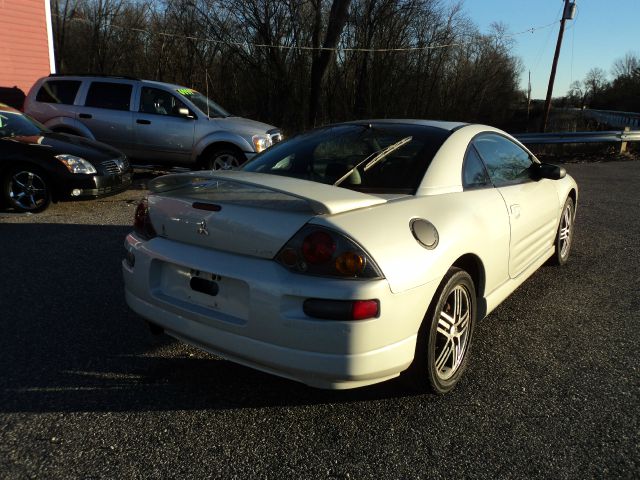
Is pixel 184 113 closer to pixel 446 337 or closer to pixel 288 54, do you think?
pixel 446 337

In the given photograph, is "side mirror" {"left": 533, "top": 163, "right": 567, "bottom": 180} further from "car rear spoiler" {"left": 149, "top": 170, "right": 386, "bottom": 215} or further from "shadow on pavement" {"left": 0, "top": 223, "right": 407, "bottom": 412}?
"shadow on pavement" {"left": 0, "top": 223, "right": 407, "bottom": 412}

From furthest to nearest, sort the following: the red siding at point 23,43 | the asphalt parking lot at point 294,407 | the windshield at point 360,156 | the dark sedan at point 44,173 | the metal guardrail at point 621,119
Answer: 1. the metal guardrail at point 621,119
2. the red siding at point 23,43
3. the dark sedan at point 44,173
4. the windshield at point 360,156
5. the asphalt parking lot at point 294,407

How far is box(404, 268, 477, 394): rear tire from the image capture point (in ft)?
8.99

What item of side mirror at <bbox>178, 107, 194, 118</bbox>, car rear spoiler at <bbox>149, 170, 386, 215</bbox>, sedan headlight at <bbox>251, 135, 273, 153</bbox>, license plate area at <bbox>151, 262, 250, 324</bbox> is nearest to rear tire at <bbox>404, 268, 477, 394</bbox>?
car rear spoiler at <bbox>149, 170, 386, 215</bbox>

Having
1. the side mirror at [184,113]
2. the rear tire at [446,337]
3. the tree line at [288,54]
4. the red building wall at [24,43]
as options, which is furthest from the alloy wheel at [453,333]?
the tree line at [288,54]

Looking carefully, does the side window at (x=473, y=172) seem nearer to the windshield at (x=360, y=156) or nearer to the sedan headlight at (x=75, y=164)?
the windshield at (x=360, y=156)

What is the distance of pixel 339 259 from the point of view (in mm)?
2410

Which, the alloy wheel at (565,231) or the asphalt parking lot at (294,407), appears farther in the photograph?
the alloy wheel at (565,231)

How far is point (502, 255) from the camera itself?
139 inches

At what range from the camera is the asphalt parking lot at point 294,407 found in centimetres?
237

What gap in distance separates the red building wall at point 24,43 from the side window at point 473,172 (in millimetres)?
14224

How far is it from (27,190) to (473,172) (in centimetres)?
618

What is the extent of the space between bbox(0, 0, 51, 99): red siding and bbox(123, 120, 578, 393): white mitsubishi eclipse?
44.8 ft

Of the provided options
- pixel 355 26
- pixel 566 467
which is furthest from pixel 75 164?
pixel 355 26
